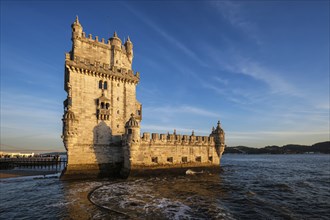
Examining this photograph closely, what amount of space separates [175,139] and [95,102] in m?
13.3

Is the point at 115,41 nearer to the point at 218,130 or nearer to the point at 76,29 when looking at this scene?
the point at 76,29

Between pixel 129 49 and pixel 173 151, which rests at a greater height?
pixel 129 49

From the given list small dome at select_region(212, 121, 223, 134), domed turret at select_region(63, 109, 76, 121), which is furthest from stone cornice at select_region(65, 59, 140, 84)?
small dome at select_region(212, 121, 223, 134)

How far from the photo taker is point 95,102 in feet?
94.2

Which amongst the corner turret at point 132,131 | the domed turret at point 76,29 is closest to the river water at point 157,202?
the corner turret at point 132,131

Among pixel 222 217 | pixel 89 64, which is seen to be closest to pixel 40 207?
pixel 222 217

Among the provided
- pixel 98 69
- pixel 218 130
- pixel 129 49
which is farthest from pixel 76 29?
pixel 218 130

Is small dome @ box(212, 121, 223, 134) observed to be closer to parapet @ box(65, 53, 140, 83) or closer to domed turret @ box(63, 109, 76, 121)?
parapet @ box(65, 53, 140, 83)

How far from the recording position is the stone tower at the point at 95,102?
1051 inches

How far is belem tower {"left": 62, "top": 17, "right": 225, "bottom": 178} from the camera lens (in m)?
26.8

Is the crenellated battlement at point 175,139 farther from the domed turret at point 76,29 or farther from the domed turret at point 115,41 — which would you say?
the domed turret at point 76,29

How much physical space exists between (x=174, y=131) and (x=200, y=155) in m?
6.25

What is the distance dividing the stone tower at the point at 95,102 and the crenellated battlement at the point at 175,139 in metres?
4.71

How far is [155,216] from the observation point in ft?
42.0
